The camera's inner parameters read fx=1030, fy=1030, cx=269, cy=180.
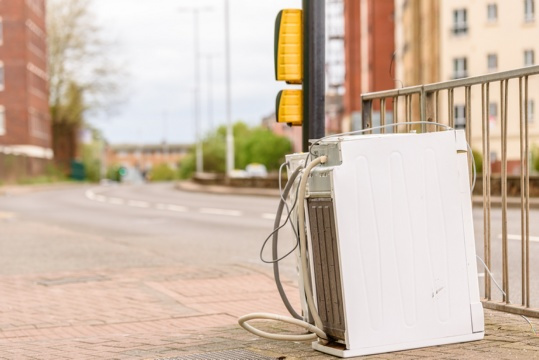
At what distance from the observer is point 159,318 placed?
298 inches

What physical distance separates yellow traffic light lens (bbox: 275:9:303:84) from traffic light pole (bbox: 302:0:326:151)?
0.13 feet

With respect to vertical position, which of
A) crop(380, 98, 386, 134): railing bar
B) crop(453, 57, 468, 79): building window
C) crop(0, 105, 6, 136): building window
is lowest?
crop(380, 98, 386, 134): railing bar

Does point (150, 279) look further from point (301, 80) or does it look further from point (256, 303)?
point (301, 80)

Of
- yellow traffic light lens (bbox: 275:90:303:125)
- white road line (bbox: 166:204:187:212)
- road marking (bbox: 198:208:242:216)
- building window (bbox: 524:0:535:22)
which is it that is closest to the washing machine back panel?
yellow traffic light lens (bbox: 275:90:303:125)

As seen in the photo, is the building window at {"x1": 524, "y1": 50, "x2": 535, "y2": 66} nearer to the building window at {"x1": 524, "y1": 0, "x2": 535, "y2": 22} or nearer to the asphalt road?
the building window at {"x1": 524, "y1": 0, "x2": 535, "y2": 22}

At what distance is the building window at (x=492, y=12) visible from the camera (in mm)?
58156

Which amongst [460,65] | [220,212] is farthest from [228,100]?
[220,212]

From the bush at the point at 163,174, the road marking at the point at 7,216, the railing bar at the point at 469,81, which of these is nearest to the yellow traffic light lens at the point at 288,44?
the railing bar at the point at 469,81

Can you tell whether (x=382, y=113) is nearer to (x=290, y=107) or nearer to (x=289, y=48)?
(x=290, y=107)

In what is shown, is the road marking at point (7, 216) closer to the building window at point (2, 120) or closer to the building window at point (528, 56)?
the building window at point (528, 56)

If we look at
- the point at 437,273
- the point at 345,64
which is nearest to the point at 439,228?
the point at 437,273

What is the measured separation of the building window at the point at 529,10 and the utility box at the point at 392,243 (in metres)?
53.7

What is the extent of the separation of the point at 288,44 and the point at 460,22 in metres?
53.4

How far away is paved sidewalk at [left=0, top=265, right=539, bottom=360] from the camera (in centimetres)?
561
